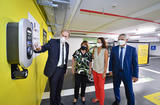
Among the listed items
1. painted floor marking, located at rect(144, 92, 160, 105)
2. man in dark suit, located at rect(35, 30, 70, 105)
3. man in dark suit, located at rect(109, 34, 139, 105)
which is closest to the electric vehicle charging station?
man in dark suit, located at rect(35, 30, 70, 105)

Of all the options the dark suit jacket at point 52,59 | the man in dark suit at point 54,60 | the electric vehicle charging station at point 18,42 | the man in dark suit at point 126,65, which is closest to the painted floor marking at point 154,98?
the man in dark suit at point 126,65

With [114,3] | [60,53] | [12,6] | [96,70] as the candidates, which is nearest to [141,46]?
[114,3]

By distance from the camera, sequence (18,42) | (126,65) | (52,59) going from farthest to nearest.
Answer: (126,65), (52,59), (18,42)

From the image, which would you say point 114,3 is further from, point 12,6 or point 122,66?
point 12,6

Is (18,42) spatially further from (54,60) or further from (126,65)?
(126,65)

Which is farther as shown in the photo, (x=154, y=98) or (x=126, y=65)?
(x=154, y=98)

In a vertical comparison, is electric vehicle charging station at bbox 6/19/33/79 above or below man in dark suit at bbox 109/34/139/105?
above

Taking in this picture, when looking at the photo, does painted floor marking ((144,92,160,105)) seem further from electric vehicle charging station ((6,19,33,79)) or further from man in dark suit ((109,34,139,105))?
A: electric vehicle charging station ((6,19,33,79))

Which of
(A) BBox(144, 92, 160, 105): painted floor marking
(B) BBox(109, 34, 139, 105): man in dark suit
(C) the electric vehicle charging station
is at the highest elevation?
(C) the electric vehicle charging station

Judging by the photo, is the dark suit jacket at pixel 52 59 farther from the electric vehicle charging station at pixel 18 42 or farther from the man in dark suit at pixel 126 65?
the man in dark suit at pixel 126 65

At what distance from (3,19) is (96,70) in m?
1.63

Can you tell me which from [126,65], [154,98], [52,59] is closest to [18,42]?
[52,59]

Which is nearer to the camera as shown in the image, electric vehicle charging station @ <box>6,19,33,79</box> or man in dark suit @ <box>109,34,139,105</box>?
electric vehicle charging station @ <box>6,19,33,79</box>

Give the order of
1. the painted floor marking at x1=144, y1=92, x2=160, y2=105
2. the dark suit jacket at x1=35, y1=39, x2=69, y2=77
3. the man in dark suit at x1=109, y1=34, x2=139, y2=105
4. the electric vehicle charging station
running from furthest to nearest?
1. the painted floor marking at x1=144, y1=92, x2=160, y2=105
2. the man in dark suit at x1=109, y1=34, x2=139, y2=105
3. the dark suit jacket at x1=35, y1=39, x2=69, y2=77
4. the electric vehicle charging station
